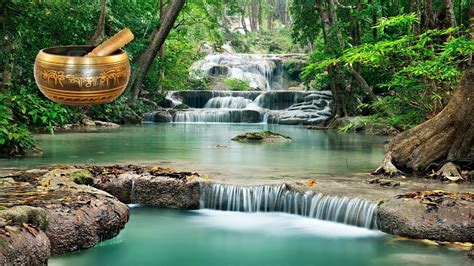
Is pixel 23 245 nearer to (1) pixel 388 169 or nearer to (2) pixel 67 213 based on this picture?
(2) pixel 67 213

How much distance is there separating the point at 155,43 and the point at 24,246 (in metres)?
22.7

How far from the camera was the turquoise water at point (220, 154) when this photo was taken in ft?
38.4

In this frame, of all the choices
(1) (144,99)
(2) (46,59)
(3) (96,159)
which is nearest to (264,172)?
(3) (96,159)

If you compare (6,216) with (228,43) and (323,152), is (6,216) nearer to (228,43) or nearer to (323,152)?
(323,152)

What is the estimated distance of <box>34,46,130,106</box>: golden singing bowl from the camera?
11.6ft

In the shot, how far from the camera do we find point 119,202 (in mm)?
7477

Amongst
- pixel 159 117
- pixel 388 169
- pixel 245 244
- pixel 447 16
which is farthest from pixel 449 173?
pixel 159 117

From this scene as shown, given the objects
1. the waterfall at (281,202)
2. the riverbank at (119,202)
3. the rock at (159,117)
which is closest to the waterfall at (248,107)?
the rock at (159,117)

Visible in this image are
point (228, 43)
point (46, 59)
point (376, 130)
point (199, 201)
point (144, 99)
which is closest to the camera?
point (46, 59)

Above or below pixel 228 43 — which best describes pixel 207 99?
below

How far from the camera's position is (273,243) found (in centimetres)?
787

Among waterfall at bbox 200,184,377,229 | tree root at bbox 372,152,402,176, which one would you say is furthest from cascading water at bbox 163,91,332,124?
waterfall at bbox 200,184,377,229

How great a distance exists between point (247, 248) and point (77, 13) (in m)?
13.4

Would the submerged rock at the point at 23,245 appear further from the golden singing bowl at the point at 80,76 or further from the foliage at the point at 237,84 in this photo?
the foliage at the point at 237,84
